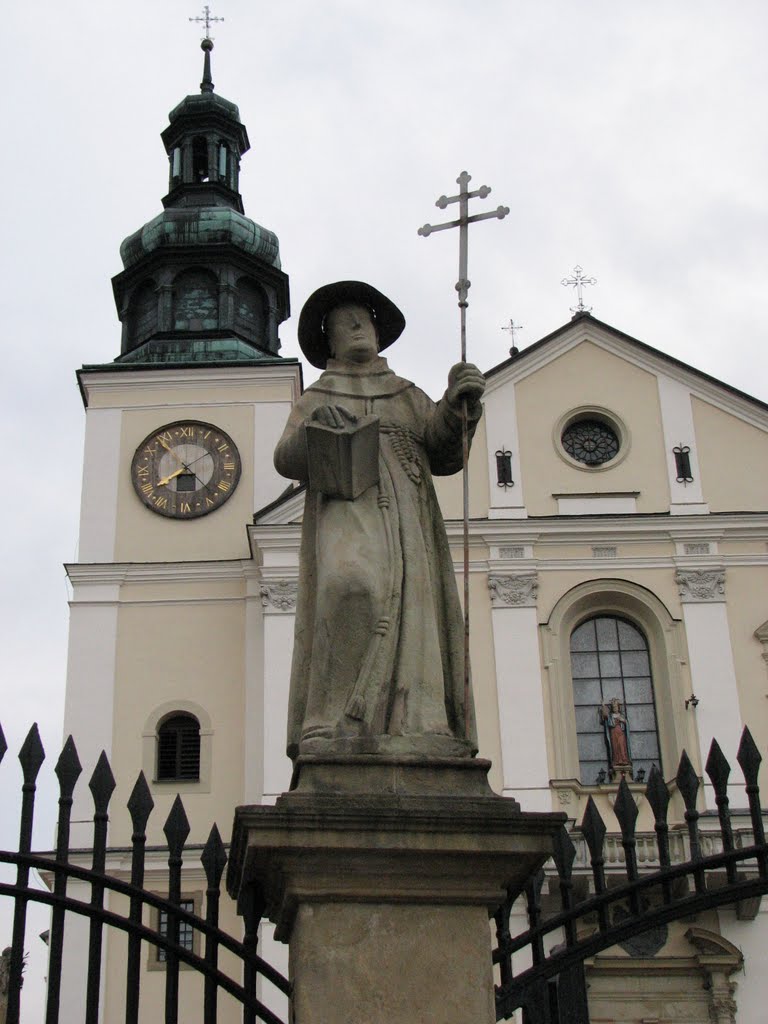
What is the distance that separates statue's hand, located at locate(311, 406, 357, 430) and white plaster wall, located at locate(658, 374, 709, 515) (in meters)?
16.3

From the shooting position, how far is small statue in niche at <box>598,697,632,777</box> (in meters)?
18.6

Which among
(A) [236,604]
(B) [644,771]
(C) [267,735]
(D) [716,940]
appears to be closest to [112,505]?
(A) [236,604]

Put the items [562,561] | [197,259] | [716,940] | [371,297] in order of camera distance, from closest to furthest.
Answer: [371,297], [716,940], [562,561], [197,259]

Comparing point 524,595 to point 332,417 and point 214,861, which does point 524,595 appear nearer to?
point 332,417

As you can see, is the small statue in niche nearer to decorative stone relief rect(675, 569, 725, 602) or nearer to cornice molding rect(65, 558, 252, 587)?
decorative stone relief rect(675, 569, 725, 602)

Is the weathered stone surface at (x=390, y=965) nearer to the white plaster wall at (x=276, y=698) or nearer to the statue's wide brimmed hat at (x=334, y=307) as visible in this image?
the statue's wide brimmed hat at (x=334, y=307)

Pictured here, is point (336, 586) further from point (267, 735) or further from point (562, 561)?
point (562, 561)

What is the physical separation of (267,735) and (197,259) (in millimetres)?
10001

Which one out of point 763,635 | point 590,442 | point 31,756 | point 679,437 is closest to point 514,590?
point 590,442

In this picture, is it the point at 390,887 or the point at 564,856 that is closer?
the point at 390,887

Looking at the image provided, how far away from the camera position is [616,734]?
18.8m

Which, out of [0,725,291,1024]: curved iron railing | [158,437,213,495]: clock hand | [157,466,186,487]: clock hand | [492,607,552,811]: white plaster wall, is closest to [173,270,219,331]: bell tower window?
[158,437,213,495]: clock hand

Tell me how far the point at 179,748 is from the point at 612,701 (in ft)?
20.5

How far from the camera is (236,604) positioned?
20906 mm
